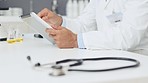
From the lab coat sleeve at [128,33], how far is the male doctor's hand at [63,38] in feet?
0.19

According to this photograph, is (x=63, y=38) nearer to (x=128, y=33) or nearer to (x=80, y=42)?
(x=80, y=42)

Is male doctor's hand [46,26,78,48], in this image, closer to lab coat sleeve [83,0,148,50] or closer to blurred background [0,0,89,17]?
lab coat sleeve [83,0,148,50]

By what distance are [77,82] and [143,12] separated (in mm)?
707

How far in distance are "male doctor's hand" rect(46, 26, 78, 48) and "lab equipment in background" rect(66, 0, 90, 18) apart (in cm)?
201

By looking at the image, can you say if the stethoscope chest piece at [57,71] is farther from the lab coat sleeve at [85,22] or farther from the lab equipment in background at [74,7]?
the lab equipment in background at [74,7]

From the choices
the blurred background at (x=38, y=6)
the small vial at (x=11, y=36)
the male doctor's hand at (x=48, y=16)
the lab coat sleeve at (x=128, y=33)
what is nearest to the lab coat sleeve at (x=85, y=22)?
→ the male doctor's hand at (x=48, y=16)

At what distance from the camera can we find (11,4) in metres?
3.27

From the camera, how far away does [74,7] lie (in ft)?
10.6

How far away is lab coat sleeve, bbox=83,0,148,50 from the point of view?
119 centimetres

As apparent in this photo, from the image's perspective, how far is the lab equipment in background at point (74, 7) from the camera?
3215 millimetres

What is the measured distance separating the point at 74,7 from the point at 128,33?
2094 millimetres

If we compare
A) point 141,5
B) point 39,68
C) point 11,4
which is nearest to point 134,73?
point 39,68

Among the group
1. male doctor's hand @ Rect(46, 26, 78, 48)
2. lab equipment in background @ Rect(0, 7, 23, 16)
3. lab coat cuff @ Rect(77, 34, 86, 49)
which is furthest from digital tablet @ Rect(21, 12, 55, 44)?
lab equipment in background @ Rect(0, 7, 23, 16)

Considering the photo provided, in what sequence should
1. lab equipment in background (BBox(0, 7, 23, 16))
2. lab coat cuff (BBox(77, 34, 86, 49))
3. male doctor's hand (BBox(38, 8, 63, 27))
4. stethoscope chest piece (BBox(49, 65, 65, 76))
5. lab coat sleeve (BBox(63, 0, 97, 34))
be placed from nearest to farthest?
stethoscope chest piece (BBox(49, 65, 65, 76))
lab coat cuff (BBox(77, 34, 86, 49))
male doctor's hand (BBox(38, 8, 63, 27))
lab coat sleeve (BBox(63, 0, 97, 34))
lab equipment in background (BBox(0, 7, 23, 16))
